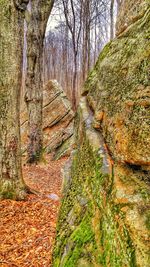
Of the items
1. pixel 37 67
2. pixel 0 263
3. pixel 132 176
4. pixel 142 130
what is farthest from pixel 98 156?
pixel 37 67

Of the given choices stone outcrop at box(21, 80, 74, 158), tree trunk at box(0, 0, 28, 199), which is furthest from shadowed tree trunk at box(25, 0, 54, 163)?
tree trunk at box(0, 0, 28, 199)

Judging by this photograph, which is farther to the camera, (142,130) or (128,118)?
(128,118)

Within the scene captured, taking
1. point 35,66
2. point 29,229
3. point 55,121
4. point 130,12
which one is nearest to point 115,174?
point 130,12

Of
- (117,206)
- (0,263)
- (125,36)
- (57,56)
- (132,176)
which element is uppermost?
(57,56)

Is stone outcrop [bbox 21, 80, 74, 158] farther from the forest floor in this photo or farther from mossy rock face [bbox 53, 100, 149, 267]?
mossy rock face [bbox 53, 100, 149, 267]

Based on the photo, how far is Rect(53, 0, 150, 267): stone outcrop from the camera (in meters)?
1.93

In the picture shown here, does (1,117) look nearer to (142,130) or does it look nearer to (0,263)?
(0,263)

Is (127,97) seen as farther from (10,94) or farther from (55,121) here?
(55,121)

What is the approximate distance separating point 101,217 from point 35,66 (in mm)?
7077

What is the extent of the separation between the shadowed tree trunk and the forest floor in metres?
2.76

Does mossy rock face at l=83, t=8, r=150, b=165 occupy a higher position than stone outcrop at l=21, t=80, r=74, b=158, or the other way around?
mossy rock face at l=83, t=8, r=150, b=165

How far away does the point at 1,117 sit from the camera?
5066mm

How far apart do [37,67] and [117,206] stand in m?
7.20

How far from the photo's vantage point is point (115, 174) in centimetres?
232
